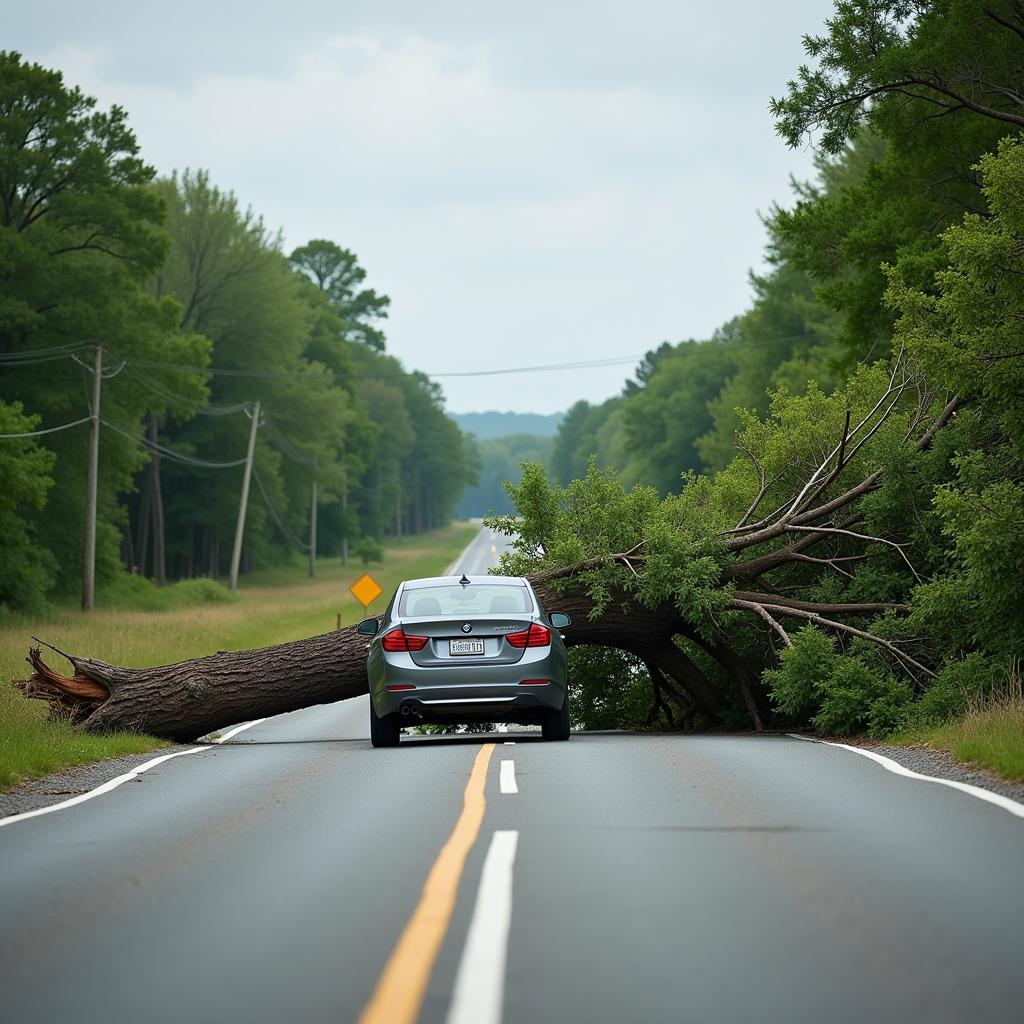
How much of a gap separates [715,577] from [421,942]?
12648 millimetres

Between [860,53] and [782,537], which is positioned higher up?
[860,53]

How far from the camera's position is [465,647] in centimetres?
1493

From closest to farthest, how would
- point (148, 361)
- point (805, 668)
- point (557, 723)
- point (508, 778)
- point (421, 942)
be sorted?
point (421, 942)
point (508, 778)
point (557, 723)
point (805, 668)
point (148, 361)

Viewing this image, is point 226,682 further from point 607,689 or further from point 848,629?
point 848,629

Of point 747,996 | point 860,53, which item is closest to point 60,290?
point 860,53

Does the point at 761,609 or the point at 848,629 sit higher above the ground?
the point at 761,609

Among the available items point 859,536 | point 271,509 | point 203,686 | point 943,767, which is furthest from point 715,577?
point 271,509

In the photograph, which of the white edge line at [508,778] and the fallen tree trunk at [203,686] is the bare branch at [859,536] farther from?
the white edge line at [508,778]

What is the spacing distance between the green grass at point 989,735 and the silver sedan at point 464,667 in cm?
347

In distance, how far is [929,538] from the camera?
721 inches

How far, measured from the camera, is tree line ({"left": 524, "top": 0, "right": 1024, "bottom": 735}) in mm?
15320

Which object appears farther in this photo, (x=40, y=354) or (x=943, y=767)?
(x=40, y=354)

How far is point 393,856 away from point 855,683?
9.04 meters

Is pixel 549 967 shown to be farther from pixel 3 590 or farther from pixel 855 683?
pixel 3 590
